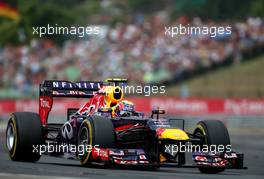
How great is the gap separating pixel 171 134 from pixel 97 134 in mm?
1152

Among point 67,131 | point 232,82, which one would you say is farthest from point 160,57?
point 67,131

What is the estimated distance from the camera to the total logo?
14.0 m

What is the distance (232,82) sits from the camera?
120ft

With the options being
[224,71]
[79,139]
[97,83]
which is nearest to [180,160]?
[79,139]

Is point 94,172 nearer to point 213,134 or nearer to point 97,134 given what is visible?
point 97,134

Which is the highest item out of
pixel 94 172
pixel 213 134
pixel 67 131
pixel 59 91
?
pixel 59 91

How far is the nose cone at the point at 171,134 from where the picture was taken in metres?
12.4

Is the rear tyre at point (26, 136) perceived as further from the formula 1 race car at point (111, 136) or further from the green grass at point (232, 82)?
the green grass at point (232, 82)

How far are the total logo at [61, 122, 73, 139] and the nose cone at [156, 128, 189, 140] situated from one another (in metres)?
2.03

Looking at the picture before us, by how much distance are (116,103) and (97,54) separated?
21934mm

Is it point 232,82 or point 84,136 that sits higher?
point 232,82

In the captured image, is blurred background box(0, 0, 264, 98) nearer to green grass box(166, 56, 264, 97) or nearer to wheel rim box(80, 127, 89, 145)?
green grass box(166, 56, 264, 97)

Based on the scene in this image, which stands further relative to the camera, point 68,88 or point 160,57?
point 160,57

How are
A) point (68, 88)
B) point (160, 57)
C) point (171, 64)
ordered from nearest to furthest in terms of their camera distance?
point (68, 88), point (160, 57), point (171, 64)
